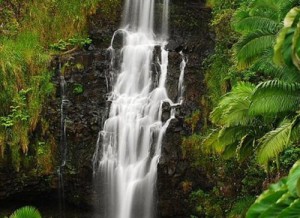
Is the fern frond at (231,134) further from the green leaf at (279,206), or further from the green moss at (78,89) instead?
the green moss at (78,89)

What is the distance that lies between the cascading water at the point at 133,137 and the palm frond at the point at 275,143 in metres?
6.83

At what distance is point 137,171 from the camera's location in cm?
1453

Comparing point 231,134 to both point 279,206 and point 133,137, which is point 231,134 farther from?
point 279,206

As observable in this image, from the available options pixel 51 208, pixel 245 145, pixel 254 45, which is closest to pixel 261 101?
pixel 254 45

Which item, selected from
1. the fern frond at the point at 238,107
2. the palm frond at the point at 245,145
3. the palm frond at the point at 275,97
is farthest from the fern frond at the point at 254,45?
the palm frond at the point at 245,145

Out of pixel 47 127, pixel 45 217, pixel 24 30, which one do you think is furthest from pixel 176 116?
pixel 24 30

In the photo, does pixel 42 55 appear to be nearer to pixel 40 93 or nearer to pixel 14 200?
pixel 40 93

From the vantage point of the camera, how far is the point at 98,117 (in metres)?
15.5

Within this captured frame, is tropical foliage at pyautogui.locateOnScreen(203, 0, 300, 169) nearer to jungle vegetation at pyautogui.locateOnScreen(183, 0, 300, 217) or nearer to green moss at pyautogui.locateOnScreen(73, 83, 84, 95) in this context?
jungle vegetation at pyautogui.locateOnScreen(183, 0, 300, 217)

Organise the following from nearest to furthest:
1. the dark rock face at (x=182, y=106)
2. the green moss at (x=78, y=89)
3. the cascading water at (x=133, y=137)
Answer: the cascading water at (x=133, y=137) → the dark rock face at (x=182, y=106) → the green moss at (x=78, y=89)

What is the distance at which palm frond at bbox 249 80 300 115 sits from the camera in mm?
7938

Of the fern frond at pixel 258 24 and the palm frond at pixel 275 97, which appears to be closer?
the palm frond at pixel 275 97

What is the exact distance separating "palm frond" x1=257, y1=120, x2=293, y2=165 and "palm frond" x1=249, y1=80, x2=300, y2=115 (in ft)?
1.16

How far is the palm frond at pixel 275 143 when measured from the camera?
7809 mm
